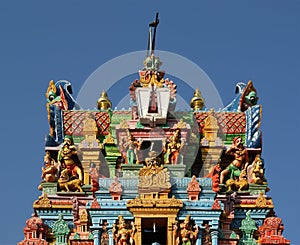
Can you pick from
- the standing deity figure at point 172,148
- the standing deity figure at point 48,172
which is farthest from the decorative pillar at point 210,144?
the standing deity figure at point 48,172

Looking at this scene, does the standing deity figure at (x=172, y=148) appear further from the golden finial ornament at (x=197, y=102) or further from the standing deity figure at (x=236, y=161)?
the golden finial ornament at (x=197, y=102)

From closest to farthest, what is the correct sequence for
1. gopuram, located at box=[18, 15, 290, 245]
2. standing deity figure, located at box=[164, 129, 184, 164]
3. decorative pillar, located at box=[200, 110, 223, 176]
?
gopuram, located at box=[18, 15, 290, 245], standing deity figure, located at box=[164, 129, 184, 164], decorative pillar, located at box=[200, 110, 223, 176]

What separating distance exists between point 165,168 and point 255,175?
3470 millimetres

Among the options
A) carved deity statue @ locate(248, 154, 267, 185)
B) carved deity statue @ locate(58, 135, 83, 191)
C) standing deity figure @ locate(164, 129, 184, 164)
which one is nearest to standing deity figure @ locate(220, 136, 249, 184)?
carved deity statue @ locate(248, 154, 267, 185)

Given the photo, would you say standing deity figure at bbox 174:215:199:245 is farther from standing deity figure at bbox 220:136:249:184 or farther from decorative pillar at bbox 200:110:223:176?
decorative pillar at bbox 200:110:223:176

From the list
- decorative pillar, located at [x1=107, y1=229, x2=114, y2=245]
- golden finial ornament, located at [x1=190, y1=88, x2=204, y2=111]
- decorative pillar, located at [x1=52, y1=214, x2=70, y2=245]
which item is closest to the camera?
decorative pillar, located at [x1=107, y1=229, x2=114, y2=245]

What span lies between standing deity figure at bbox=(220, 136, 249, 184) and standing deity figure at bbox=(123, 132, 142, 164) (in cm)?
298

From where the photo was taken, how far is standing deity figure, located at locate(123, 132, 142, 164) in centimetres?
3856

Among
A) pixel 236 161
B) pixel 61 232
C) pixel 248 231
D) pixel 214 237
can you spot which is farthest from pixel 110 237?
pixel 236 161

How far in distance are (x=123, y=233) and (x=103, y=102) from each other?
7.65 meters

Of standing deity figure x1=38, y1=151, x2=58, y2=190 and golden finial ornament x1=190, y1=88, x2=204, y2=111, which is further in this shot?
golden finial ornament x1=190, y1=88, x2=204, y2=111

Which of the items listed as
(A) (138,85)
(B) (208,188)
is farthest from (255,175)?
(A) (138,85)

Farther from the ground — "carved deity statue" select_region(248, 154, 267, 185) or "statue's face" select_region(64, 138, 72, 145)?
"statue's face" select_region(64, 138, 72, 145)

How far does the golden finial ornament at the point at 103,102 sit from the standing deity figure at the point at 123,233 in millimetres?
6973
